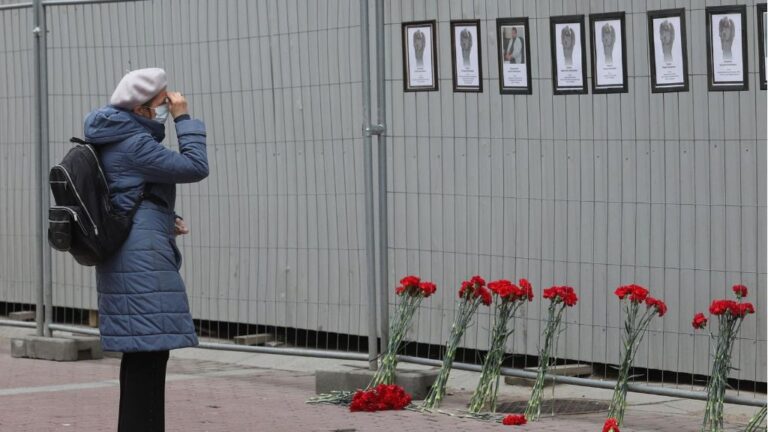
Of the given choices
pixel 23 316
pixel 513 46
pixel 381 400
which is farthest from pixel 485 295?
pixel 23 316

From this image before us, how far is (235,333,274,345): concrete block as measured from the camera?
973 cm

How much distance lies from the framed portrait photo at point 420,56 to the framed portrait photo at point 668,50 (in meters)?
1.43

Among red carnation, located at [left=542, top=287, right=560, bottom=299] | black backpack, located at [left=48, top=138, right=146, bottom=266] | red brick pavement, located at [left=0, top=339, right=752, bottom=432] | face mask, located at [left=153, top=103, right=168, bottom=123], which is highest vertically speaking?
face mask, located at [left=153, top=103, right=168, bottom=123]

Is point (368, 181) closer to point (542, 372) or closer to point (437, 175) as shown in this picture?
point (437, 175)

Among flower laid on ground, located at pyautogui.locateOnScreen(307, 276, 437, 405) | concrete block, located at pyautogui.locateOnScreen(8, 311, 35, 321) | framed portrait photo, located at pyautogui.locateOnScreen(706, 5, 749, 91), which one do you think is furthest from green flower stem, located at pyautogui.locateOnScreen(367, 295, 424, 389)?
concrete block, located at pyautogui.locateOnScreen(8, 311, 35, 321)

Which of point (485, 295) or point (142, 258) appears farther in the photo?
point (485, 295)

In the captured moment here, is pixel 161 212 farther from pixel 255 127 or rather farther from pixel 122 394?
pixel 255 127

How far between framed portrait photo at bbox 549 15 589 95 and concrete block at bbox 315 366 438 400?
171 cm

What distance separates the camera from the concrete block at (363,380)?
7945mm

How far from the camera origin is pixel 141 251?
5961 millimetres

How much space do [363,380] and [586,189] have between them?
5.22 feet

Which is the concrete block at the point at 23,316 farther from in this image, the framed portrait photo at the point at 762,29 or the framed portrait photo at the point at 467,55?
the framed portrait photo at the point at 762,29

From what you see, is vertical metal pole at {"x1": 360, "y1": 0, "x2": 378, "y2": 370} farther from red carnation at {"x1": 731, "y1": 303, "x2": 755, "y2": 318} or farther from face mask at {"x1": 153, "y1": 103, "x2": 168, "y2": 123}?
red carnation at {"x1": 731, "y1": 303, "x2": 755, "y2": 318}

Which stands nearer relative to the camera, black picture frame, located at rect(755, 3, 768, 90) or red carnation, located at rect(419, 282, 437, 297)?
black picture frame, located at rect(755, 3, 768, 90)
